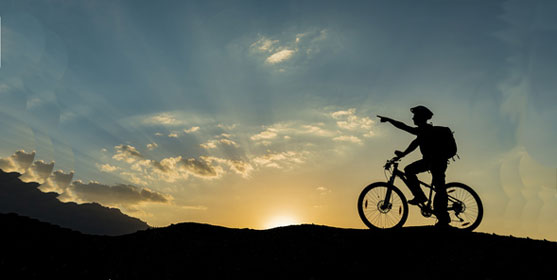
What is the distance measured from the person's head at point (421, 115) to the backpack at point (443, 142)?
423 millimetres

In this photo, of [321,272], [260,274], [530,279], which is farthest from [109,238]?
[530,279]

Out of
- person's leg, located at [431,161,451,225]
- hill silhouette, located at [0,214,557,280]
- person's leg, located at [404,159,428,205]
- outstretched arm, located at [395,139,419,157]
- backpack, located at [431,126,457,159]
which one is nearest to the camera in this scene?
hill silhouette, located at [0,214,557,280]

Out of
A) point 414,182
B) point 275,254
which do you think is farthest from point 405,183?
point 275,254

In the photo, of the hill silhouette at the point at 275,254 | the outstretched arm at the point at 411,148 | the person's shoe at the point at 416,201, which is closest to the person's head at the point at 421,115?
the outstretched arm at the point at 411,148

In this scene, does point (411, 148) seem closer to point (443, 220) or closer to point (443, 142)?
point (443, 142)

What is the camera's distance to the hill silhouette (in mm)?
8352

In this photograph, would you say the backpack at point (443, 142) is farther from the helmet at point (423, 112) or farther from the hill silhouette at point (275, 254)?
the hill silhouette at point (275, 254)

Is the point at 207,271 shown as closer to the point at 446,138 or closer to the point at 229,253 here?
the point at 229,253

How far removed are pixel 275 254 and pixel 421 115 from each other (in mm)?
5980

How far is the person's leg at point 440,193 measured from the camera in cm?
1106

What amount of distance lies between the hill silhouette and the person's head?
3305 mm

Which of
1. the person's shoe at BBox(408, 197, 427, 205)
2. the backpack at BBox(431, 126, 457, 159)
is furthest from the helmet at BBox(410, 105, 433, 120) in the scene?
the person's shoe at BBox(408, 197, 427, 205)

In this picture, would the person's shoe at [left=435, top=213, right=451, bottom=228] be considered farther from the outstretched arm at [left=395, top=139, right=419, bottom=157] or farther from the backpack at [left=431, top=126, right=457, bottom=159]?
the outstretched arm at [left=395, top=139, right=419, bottom=157]

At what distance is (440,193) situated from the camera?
36.7 ft
